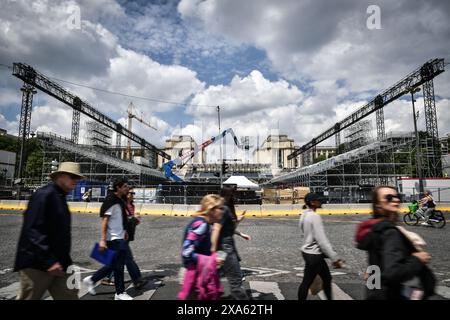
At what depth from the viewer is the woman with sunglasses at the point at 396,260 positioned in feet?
6.99

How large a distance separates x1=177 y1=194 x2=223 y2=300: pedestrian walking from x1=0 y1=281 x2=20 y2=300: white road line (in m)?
3.17

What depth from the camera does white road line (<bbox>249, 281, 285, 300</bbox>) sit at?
14.7ft

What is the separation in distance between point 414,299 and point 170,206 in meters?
18.9

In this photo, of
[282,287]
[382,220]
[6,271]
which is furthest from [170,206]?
[382,220]

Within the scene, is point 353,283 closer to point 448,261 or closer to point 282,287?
point 282,287

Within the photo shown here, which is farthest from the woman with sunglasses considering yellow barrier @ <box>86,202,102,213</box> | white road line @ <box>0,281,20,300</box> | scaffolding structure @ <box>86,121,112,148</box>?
scaffolding structure @ <box>86,121,112,148</box>

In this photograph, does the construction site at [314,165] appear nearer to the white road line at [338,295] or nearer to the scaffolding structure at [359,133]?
the scaffolding structure at [359,133]

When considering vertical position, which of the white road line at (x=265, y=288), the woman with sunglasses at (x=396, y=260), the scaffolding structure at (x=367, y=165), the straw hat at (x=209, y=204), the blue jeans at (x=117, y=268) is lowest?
the white road line at (x=265, y=288)

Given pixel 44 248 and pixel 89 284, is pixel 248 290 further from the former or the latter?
pixel 44 248

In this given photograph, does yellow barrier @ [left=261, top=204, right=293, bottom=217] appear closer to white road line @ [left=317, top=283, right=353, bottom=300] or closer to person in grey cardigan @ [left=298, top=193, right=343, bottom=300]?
white road line @ [left=317, top=283, right=353, bottom=300]

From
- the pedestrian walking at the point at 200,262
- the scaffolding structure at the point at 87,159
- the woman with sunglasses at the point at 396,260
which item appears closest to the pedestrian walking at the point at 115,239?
the pedestrian walking at the point at 200,262

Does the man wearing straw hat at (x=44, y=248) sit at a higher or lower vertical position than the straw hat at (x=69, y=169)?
lower

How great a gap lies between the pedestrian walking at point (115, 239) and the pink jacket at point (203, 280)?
177 cm
